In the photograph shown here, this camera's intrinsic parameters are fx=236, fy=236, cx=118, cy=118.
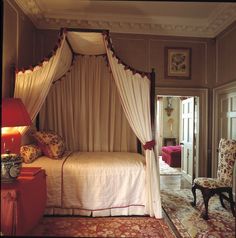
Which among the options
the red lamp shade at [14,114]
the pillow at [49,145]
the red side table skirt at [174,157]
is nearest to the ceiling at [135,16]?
the red lamp shade at [14,114]

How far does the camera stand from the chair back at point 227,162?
336 cm

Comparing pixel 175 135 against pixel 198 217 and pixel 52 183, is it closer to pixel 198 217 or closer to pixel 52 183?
pixel 198 217

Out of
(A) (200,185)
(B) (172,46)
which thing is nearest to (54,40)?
(B) (172,46)

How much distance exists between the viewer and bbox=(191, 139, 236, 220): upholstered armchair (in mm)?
3215

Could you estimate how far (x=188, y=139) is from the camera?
5184 mm

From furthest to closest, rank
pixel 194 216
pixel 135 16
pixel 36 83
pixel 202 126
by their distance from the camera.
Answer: pixel 202 126 → pixel 135 16 → pixel 194 216 → pixel 36 83

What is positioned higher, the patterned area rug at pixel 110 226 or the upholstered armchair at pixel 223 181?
the upholstered armchair at pixel 223 181

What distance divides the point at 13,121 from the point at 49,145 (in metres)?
1.03

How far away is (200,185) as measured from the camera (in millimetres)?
3332

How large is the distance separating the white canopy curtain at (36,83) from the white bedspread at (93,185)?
0.78 m

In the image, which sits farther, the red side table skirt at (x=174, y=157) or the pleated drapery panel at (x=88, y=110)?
the red side table skirt at (x=174, y=157)

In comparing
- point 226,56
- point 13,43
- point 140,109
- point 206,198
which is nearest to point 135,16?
point 226,56

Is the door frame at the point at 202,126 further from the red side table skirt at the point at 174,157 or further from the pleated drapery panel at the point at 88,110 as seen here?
the red side table skirt at the point at 174,157

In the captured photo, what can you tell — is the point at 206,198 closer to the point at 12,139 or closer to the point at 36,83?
the point at 12,139
